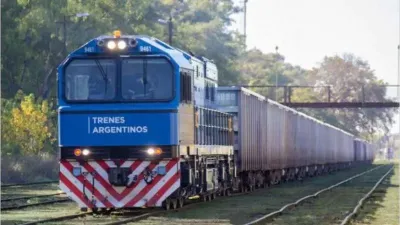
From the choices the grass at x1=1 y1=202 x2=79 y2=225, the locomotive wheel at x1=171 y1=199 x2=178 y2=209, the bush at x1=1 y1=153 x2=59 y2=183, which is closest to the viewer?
the grass at x1=1 y1=202 x2=79 y2=225

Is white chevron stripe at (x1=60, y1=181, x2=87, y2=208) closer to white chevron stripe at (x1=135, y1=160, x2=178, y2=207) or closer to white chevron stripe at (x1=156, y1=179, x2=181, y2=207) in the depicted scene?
white chevron stripe at (x1=135, y1=160, x2=178, y2=207)

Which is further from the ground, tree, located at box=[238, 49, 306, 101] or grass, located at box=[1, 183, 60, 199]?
tree, located at box=[238, 49, 306, 101]

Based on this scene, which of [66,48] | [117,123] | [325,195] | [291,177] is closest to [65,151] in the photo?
[117,123]

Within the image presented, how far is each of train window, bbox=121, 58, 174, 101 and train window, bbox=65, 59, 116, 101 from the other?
0.35 m

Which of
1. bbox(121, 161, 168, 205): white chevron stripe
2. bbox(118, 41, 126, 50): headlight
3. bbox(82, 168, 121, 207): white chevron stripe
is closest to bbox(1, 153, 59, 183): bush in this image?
bbox(82, 168, 121, 207): white chevron stripe

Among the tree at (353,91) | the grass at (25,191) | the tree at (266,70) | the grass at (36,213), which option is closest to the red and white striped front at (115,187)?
the grass at (36,213)

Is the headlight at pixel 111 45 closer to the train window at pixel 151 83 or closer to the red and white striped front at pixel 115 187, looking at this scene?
the train window at pixel 151 83

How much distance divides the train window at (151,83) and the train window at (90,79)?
349 millimetres

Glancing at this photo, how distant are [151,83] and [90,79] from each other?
1.28 metres

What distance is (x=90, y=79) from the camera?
71.5ft

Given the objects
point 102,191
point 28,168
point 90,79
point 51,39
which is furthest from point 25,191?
point 51,39

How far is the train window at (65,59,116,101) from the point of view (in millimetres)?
21656

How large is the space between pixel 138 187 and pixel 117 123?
4.49 ft

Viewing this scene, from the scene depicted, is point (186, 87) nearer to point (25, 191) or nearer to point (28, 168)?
point (25, 191)
